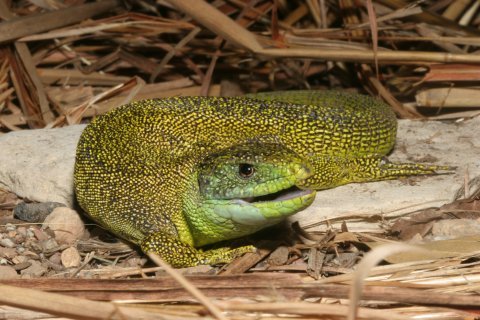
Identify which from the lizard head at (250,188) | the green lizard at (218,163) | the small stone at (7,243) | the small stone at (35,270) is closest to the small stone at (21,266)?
the small stone at (35,270)

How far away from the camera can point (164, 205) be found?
517 centimetres

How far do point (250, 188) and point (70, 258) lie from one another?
4.33 ft

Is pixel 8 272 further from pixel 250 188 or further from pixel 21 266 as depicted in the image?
pixel 250 188

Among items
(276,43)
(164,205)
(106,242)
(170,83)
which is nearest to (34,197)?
(106,242)

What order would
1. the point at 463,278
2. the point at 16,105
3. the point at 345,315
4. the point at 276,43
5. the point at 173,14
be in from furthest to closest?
the point at 173,14, the point at 16,105, the point at 276,43, the point at 463,278, the point at 345,315

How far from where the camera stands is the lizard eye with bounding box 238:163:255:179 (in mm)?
4609

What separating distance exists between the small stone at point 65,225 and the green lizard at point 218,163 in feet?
0.48

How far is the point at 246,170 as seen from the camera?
4617 mm

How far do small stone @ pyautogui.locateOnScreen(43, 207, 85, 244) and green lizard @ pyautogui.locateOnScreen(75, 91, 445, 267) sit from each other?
0.15 m

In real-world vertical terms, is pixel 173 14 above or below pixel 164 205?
above

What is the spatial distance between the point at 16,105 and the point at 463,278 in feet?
13.9

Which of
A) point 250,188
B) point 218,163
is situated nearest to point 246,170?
point 250,188

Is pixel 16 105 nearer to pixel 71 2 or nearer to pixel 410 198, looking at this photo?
pixel 71 2

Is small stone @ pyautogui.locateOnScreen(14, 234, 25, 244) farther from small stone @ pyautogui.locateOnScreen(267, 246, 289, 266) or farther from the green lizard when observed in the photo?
small stone @ pyautogui.locateOnScreen(267, 246, 289, 266)
